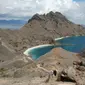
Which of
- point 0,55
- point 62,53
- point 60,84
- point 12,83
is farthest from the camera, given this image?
point 0,55

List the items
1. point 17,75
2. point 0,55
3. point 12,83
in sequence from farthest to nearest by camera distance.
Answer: point 0,55, point 17,75, point 12,83

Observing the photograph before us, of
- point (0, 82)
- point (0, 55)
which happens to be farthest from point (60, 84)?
point (0, 55)

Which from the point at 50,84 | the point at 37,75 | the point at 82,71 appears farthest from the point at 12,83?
the point at 82,71

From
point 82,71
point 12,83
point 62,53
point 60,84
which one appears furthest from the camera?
point 62,53

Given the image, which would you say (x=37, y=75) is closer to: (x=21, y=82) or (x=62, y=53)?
(x=21, y=82)

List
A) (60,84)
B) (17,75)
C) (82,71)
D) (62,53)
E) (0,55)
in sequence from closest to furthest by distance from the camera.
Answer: (60,84), (82,71), (17,75), (62,53), (0,55)

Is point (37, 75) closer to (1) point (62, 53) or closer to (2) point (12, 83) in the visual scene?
(2) point (12, 83)

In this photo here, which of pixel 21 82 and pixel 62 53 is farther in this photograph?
pixel 62 53

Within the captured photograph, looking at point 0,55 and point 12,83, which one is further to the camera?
point 0,55
